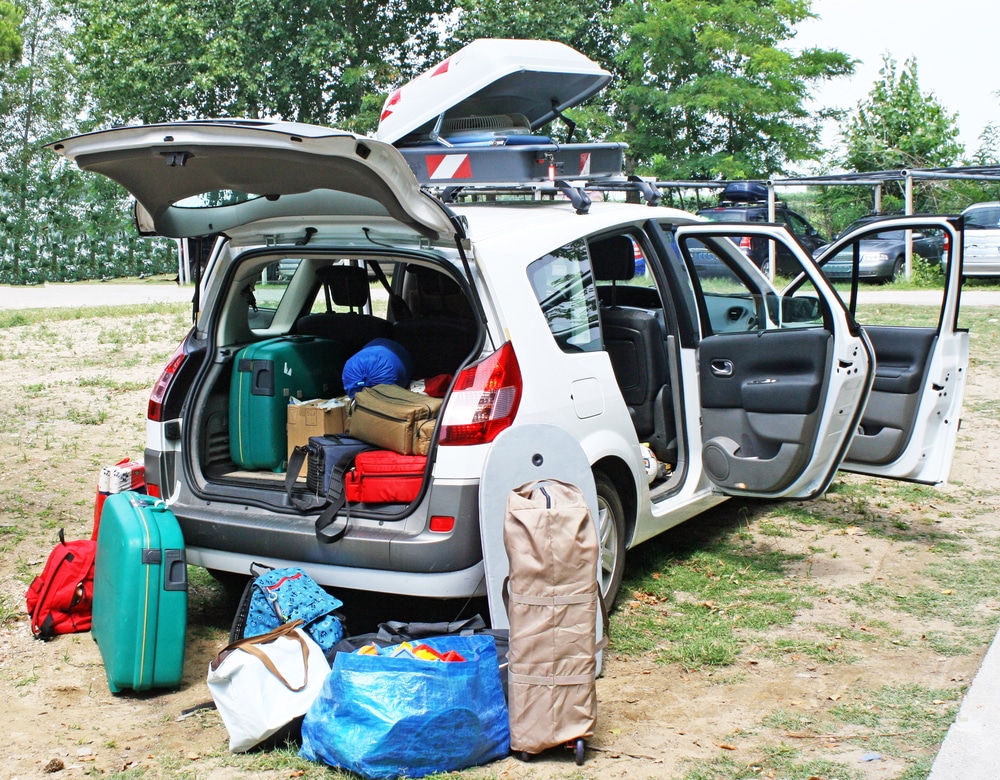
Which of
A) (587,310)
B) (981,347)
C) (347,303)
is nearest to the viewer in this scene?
(587,310)

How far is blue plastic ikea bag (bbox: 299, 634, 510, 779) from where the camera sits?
3266 mm

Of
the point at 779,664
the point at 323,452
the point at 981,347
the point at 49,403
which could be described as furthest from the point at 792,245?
the point at 981,347

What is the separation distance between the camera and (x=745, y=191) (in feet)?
68.6

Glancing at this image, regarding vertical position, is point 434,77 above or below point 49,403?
above

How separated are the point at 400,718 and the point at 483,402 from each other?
118 centimetres

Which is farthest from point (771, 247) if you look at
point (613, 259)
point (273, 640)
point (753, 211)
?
point (273, 640)

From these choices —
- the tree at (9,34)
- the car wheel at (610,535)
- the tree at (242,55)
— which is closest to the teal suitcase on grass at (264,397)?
the car wheel at (610,535)

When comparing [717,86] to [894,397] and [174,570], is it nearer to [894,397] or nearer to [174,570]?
[894,397]

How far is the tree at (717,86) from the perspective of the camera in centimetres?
2875

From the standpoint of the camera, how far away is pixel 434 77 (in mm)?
6402

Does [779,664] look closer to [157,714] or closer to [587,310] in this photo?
[587,310]

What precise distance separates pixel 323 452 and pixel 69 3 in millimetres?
34636

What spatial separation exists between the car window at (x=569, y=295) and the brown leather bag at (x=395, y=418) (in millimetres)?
583

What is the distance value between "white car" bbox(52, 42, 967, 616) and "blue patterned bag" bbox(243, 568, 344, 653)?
0.10m
